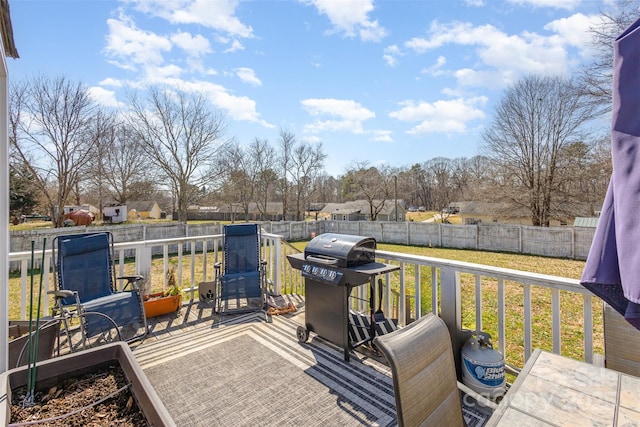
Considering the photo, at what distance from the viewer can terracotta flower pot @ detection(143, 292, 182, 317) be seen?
12.9 ft

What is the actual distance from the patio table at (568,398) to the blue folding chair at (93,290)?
3.22m

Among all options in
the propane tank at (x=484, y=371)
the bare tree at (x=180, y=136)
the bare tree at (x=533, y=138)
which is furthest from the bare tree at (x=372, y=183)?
the propane tank at (x=484, y=371)

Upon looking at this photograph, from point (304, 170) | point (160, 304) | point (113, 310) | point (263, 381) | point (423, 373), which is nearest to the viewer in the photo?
point (423, 373)

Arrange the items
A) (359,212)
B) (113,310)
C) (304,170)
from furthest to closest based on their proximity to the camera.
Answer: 1. (359,212)
2. (304,170)
3. (113,310)

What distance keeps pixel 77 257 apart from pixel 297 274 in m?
3.24

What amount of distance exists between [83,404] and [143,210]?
1441 inches

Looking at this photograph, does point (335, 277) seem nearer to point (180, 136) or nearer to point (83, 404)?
point (83, 404)

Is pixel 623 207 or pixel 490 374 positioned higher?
pixel 623 207

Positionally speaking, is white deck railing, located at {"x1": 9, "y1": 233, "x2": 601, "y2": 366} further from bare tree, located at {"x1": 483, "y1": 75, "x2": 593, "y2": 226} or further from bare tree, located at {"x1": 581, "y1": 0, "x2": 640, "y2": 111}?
bare tree, located at {"x1": 483, "y1": 75, "x2": 593, "y2": 226}

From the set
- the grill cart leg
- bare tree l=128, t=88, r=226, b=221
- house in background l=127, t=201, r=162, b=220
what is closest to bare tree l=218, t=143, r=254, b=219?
bare tree l=128, t=88, r=226, b=221

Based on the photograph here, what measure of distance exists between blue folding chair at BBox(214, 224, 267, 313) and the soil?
2451mm

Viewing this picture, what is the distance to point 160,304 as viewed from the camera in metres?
3.99

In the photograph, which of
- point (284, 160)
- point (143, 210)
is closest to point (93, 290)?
point (284, 160)

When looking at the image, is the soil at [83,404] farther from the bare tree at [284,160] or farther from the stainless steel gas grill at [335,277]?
the bare tree at [284,160]
